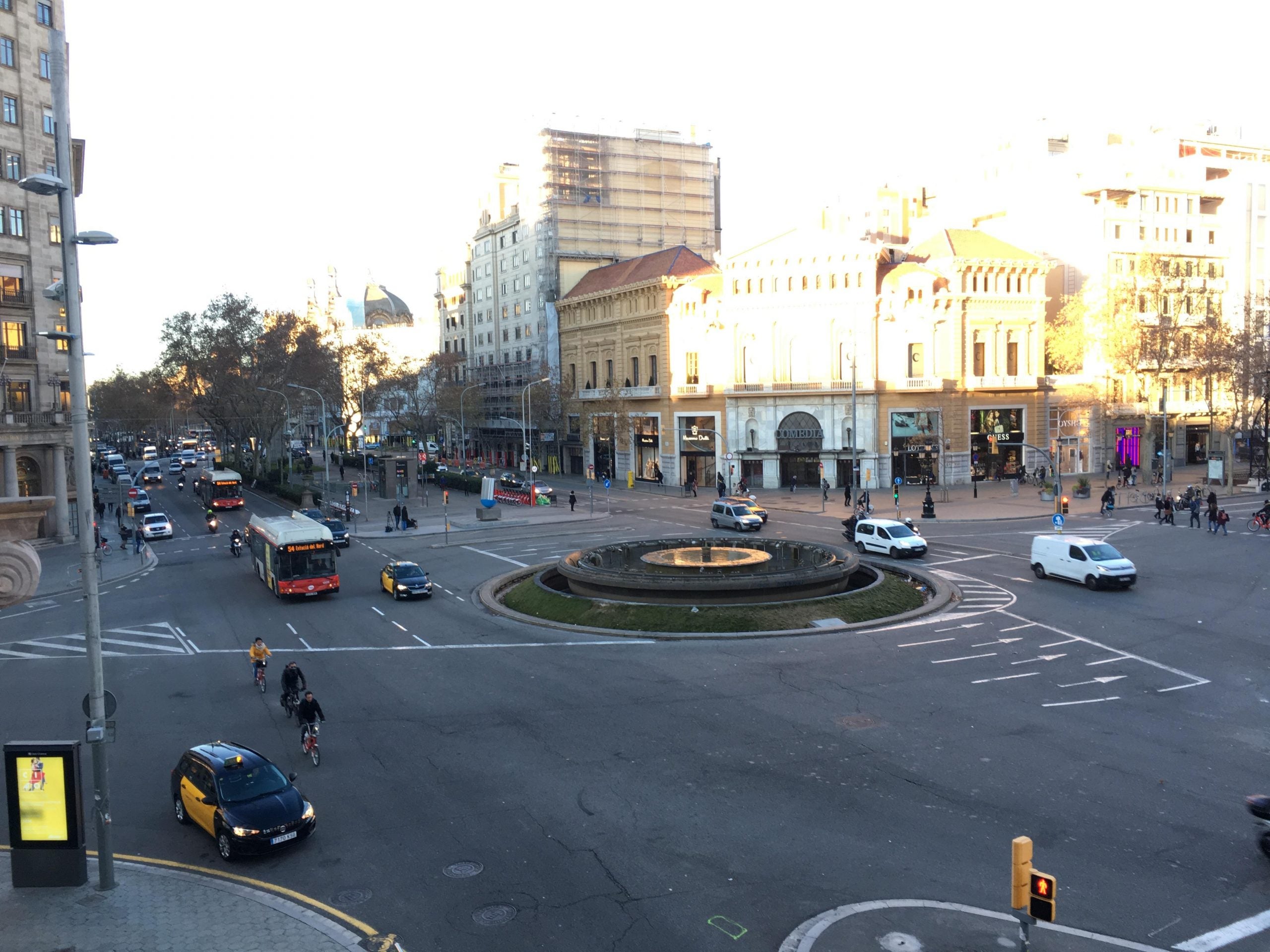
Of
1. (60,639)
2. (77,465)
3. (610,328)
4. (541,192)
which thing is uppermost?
(541,192)

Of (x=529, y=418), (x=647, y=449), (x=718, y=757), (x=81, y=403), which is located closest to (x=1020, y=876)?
(x=718, y=757)

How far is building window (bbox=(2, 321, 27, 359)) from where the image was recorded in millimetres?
53625

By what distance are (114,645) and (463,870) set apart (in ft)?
68.9

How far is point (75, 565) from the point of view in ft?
153

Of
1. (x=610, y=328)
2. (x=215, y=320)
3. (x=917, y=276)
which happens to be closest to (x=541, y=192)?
(x=610, y=328)

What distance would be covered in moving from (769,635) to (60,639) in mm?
22678

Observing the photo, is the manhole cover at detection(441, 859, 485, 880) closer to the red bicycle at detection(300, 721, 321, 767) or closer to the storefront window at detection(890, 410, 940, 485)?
the red bicycle at detection(300, 721, 321, 767)

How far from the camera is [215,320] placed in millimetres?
85375

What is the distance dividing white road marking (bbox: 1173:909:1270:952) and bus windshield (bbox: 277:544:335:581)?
30.3 m

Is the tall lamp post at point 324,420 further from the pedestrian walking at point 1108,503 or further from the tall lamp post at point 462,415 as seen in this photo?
the pedestrian walking at point 1108,503

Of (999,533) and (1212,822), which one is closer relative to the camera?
(1212,822)

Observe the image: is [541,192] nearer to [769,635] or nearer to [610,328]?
[610,328]

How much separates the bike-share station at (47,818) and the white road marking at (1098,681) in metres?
19.4

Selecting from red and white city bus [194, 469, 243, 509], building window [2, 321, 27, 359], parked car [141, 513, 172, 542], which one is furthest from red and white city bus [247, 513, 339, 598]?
red and white city bus [194, 469, 243, 509]
